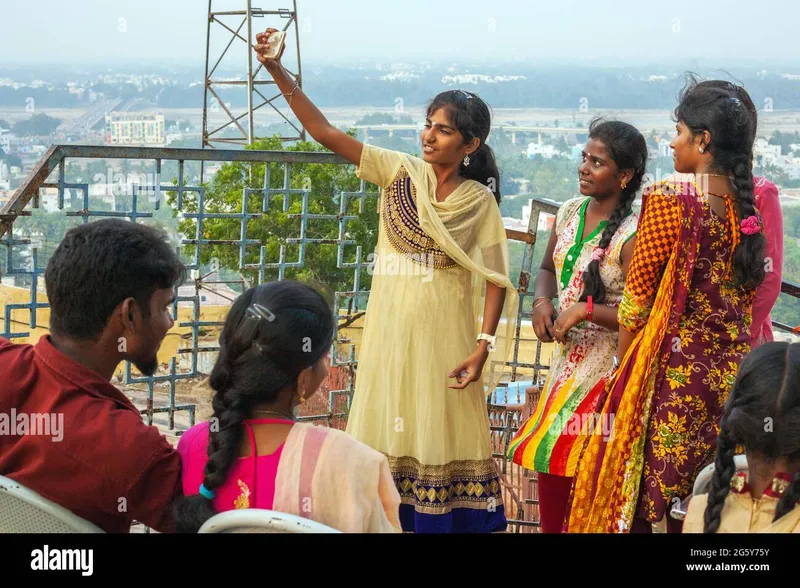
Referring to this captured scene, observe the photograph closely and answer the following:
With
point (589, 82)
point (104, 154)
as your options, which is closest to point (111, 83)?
point (589, 82)

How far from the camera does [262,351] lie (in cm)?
195

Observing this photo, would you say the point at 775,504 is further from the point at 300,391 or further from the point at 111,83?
the point at 111,83

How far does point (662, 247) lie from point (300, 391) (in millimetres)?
1219

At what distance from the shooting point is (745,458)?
2.10 m

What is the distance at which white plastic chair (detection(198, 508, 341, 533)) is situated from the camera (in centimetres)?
158

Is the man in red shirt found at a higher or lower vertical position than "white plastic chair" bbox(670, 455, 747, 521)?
higher

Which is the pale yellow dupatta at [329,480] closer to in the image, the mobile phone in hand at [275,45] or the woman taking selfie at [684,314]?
the woman taking selfie at [684,314]

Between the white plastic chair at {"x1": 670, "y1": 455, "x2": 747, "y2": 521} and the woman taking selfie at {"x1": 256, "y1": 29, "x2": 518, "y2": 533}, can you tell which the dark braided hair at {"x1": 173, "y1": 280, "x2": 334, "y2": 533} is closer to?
the white plastic chair at {"x1": 670, "y1": 455, "x2": 747, "y2": 521}

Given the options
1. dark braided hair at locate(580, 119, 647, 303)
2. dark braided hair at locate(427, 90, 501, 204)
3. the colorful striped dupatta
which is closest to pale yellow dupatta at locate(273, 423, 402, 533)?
the colorful striped dupatta

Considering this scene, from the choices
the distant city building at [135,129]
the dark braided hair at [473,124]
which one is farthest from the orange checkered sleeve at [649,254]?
the distant city building at [135,129]

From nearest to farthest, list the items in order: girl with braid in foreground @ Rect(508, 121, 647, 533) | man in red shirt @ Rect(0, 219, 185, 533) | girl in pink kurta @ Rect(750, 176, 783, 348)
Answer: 1. man in red shirt @ Rect(0, 219, 185, 533)
2. girl in pink kurta @ Rect(750, 176, 783, 348)
3. girl with braid in foreground @ Rect(508, 121, 647, 533)

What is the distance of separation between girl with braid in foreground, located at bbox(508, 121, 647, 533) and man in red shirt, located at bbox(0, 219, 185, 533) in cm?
148

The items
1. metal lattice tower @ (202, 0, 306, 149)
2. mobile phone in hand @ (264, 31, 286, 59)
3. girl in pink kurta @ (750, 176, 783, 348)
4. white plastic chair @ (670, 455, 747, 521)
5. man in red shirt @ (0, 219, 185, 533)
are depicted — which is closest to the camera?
man in red shirt @ (0, 219, 185, 533)

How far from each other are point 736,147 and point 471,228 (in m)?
0.98
